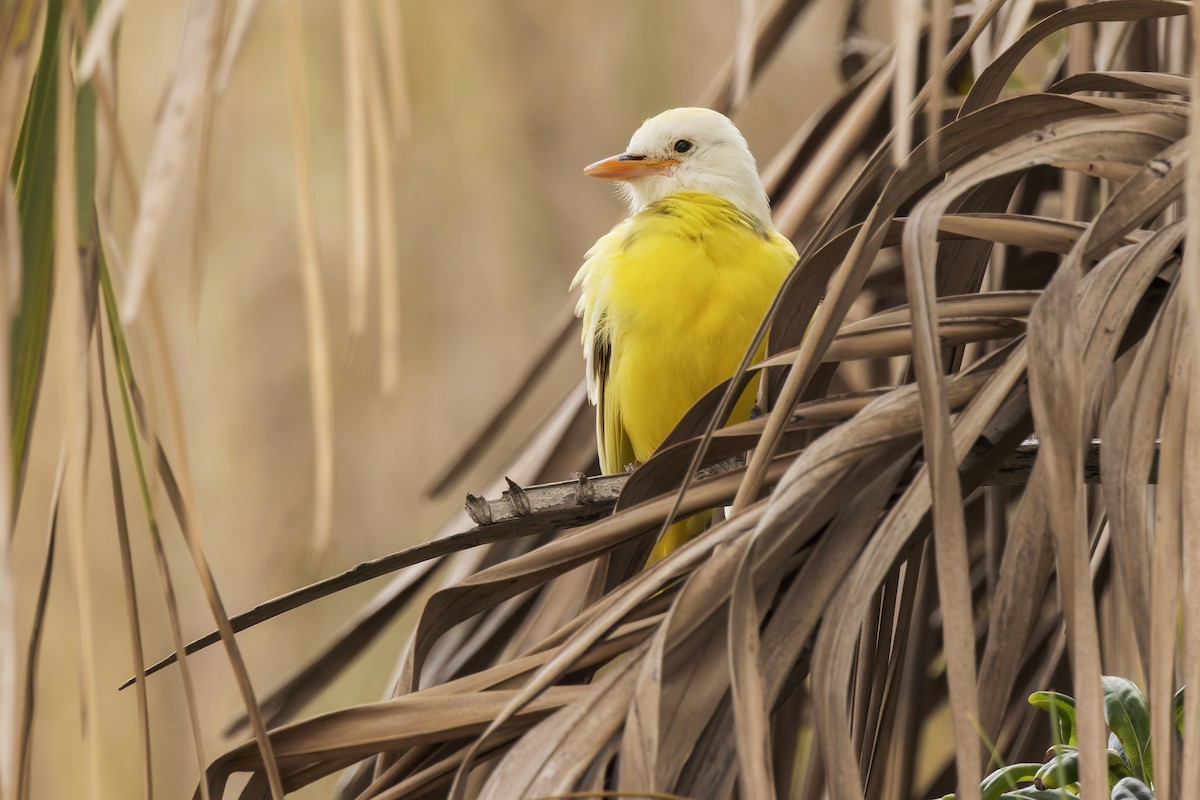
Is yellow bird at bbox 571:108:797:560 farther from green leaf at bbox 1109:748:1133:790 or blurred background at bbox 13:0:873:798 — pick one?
blurred background at bbox 13:0:873:798

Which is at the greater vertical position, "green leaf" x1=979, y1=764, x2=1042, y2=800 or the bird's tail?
the bird's tail

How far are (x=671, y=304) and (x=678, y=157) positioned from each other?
0.60 m

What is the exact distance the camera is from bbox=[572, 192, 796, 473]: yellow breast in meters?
2.13

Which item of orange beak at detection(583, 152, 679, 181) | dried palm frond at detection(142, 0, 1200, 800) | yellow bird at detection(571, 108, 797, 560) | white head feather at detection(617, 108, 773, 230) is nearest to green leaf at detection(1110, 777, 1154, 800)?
dried palm frond at detection(142, 0, 1200, 800)

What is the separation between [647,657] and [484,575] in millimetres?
183

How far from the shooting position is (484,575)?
93 cm

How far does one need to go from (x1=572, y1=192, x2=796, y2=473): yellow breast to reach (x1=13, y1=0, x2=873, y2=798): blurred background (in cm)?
273

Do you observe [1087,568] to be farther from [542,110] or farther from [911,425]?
[542,110]

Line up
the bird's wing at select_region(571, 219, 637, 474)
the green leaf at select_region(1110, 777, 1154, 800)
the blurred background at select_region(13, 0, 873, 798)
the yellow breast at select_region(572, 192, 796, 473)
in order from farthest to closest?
the blurred background at select_region(13, 0, 873, 798) < the bird's wing at select_region(571, 219, 637, 474) < the yellow breast at select_region(572, 192, 796, 473) < the green leaf at select_region(1110, 777, 1154, 800)

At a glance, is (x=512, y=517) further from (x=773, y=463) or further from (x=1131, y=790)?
(x=1131, y=790)

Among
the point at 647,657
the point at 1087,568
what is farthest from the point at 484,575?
the point at 1087,568

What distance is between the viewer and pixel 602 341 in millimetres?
2297

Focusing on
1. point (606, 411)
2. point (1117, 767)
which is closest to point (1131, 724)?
point (1117, 767)

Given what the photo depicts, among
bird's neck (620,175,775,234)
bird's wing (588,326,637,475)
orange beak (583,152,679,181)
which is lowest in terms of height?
bird's wing (588,326,637,475)
